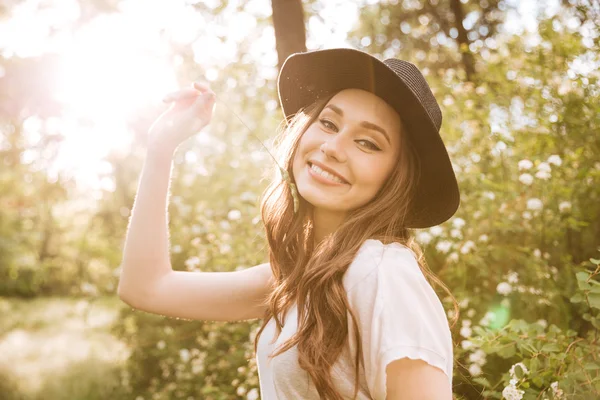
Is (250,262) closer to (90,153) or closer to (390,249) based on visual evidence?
(390,249)

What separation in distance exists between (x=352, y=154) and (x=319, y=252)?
34 centimetres

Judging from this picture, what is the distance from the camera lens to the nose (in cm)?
176

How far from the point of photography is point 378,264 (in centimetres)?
141

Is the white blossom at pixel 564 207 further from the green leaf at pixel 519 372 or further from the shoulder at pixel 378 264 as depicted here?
the shoulder at pixel 378 264

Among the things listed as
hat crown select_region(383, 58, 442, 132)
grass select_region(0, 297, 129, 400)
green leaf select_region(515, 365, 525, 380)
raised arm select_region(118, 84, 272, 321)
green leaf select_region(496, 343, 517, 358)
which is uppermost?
hat crown select_region(383, 58, 442, 132)

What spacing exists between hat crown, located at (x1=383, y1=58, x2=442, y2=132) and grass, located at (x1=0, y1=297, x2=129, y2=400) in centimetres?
464

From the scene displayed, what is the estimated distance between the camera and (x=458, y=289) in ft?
11.8

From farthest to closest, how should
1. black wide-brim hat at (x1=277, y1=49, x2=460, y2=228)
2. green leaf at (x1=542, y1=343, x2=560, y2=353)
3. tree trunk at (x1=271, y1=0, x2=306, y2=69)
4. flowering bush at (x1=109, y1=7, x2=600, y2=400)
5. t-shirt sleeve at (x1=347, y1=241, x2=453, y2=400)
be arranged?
1. tree trunk at (x1=271, y1=0, x2=306, y2=69)
2. flowering bush at (x1=109, y1=7, x2=600, y2=400)
3. green leaf at (x1=542, y1=343, x2=560, y2=353)
4. black wide-brim hat at (x1=277, y1=49, x2=460, y2=228)
5. t-shirt sleeve at (x1=347, y1=241, x2=453, y2=400)

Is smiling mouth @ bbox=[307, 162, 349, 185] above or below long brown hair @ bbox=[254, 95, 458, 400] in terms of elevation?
above

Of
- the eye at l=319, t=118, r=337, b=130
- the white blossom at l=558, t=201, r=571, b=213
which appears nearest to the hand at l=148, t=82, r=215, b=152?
the eye at l=319, t=118, r=337, b=130

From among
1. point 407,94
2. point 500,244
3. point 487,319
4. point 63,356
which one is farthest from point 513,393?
point 63,356

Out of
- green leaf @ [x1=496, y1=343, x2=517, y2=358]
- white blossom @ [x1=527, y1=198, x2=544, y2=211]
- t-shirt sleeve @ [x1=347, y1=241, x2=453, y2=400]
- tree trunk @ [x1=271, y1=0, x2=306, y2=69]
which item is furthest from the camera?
white blossom @ [x1=527, y1=198, x2=544, y2=211]

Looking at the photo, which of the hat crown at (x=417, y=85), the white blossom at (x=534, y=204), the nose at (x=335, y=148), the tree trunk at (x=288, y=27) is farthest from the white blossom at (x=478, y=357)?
the tree trunk at (x=288, y=27)

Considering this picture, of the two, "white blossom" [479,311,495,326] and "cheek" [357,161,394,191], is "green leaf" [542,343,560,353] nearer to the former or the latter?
"white blossom" [479,311,495,326]
